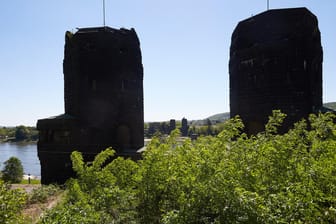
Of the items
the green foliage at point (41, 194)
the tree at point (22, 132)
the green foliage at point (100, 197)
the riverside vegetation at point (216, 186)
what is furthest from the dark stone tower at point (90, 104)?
the tree at point (22, 132)

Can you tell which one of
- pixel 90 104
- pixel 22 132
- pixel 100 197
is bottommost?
pixel 22 132

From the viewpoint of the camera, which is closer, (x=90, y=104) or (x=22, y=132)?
(x=90, y=104)

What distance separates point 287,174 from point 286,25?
8.12 metres

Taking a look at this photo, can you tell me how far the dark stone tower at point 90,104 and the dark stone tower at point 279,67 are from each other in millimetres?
5346

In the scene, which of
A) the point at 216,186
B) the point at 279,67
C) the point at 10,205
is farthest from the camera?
the point at 279,67

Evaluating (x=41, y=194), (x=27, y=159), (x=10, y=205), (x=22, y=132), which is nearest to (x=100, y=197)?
(x=10, y=205)

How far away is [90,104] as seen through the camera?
476 inches

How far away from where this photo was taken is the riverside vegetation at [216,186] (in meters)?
2.45

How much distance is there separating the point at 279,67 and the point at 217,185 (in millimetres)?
8039

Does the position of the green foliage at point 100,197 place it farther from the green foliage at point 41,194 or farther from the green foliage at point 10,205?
the green foliage at point 41,194

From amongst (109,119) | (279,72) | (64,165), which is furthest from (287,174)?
(64,165)

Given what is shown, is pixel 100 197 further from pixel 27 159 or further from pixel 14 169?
pixel 27 159

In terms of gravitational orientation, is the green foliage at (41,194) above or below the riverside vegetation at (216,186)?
below

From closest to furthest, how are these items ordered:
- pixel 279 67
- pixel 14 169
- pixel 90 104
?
pixel 279 67 < pixel 90 104 < pixel 14 169
